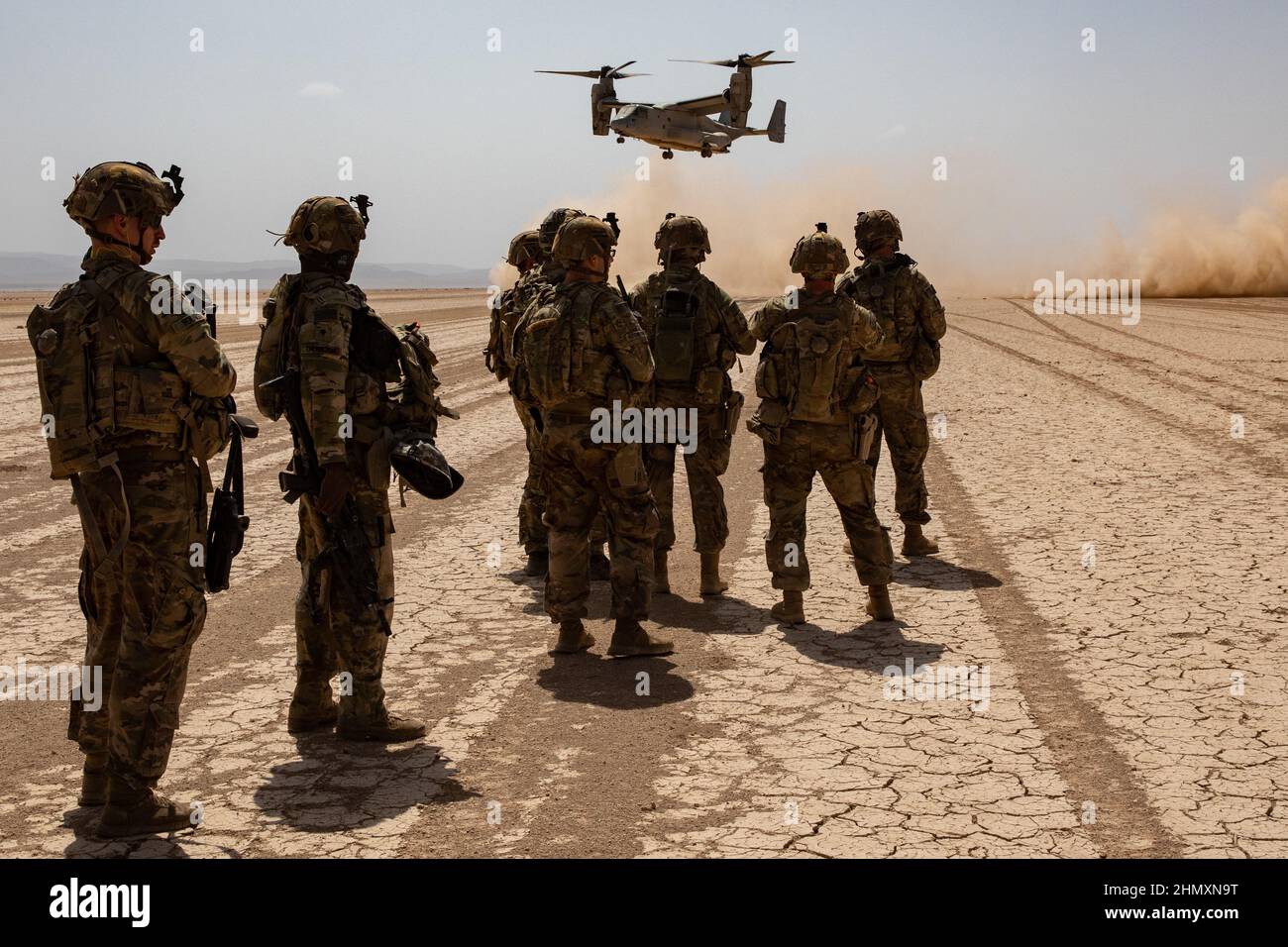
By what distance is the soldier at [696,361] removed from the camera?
7.86m

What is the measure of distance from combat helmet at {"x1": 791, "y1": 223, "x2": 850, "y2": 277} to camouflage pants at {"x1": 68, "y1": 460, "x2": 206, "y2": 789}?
151 inches

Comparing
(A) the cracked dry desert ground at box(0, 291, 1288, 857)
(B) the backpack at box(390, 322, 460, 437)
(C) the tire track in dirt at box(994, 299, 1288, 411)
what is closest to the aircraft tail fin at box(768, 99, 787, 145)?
(C) the tire track in dirt at box(994, 299, 1288, 411)

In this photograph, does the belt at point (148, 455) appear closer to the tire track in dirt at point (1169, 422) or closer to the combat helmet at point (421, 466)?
the combat helmet at point (421, 466)

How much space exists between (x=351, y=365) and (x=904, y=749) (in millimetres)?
2857

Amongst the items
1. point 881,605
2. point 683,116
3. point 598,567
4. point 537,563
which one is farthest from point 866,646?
point 683,116

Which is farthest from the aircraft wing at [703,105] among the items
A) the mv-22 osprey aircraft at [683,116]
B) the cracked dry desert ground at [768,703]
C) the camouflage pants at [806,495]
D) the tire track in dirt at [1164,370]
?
the camouflage pants at [806,495]

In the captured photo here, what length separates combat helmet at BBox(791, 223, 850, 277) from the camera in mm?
7188

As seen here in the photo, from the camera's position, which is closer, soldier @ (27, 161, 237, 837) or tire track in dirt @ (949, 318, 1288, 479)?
soldier @ (27, 161, 237, 837)

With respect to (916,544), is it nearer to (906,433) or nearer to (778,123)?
(906,433)

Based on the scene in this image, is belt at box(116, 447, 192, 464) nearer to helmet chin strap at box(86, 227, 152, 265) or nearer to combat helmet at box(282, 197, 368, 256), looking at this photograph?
helmet chin strap at box(86, 227, 152, 265)

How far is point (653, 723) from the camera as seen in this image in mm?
5840

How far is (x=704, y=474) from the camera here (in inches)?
322

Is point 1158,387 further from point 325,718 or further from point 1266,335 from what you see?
point 325,718

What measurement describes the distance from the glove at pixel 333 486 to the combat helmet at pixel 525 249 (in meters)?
3.62
